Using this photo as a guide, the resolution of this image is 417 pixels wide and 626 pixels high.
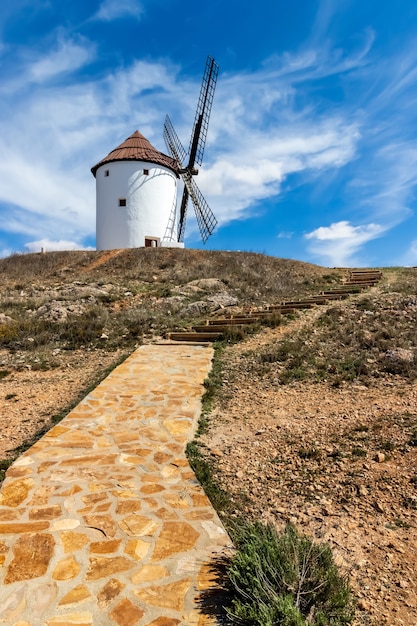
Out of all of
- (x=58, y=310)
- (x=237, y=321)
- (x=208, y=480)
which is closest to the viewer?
(x=208, y=480)

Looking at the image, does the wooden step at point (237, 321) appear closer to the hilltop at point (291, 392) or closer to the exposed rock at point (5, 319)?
the hilltop at point (291, 392)

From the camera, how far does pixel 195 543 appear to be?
362 cm

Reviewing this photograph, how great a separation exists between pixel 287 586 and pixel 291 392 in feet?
16.2

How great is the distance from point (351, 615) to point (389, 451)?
269 cm

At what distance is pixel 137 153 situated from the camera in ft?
94.0

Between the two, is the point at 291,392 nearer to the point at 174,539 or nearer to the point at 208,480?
the point at 208,480

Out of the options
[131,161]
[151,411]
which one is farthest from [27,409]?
[131,161]

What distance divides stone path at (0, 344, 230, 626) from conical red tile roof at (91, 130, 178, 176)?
25177 millimetres

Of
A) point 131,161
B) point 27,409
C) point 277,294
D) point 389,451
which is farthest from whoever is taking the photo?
point 131,161

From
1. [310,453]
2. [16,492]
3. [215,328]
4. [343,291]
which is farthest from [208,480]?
[343,291]

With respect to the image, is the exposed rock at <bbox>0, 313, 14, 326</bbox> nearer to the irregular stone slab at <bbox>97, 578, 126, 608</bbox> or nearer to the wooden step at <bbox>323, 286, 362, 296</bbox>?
the irregular stone slab at <bbox>97, 578, 126, 608</bbox>

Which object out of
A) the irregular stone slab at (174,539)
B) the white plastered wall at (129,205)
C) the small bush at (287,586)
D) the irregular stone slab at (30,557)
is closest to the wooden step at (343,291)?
the white plastered wall at (129,205)

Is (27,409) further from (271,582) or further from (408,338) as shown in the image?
(408,338)

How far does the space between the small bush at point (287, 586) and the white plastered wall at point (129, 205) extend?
84.2 ft
